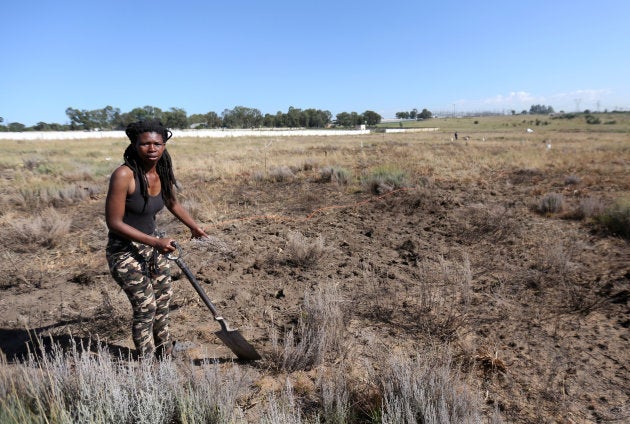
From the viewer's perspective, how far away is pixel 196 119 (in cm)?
11750

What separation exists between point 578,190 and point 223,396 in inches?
414

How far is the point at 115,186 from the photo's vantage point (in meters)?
2.54

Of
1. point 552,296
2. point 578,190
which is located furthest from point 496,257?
point 578,190

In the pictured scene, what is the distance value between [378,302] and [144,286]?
2.26 metres

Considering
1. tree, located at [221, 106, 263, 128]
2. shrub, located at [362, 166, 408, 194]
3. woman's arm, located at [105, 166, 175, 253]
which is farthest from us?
tree, located at [221, 106, 263, 128]

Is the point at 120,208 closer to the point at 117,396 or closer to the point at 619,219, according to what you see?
the point at 117,396

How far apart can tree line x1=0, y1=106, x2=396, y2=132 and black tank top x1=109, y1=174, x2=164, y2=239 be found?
3714 inches

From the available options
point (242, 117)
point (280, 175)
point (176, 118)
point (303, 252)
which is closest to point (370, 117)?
point (242, 117)

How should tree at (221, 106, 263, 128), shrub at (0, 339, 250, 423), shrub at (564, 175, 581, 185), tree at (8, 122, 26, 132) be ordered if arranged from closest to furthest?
shrub at (0, 339, 250, 423) → shrub at (564, 175, 581, 185) → tree at (8, 122, 26, 132) → tree at (221, 106, 263, 128)

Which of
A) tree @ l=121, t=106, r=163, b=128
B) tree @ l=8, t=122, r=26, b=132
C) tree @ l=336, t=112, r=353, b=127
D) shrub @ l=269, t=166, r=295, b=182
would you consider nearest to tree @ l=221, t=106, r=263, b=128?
tree @ l=121, t=106, r=163, b=128

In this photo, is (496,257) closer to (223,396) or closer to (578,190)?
(223,396)

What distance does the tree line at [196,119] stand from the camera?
98875mm

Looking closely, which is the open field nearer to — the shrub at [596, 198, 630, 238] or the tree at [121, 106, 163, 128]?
the shrub at [596, 198, 630, 238]

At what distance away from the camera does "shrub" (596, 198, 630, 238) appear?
241 inches
